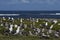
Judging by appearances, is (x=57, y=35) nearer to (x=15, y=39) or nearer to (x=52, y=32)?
(x=52, y=32)

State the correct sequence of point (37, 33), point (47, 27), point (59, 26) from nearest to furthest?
point (37, 33) < point (47, 27) < point (59, 26)

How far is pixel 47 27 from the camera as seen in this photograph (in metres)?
34.3

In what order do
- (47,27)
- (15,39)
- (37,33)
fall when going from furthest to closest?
1. (47,27)
2. (37,33)
3. (15,39)

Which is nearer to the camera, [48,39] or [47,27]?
[48,39]

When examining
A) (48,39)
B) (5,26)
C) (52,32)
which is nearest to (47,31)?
(52,32)

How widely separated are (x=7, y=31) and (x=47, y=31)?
3.57 metres

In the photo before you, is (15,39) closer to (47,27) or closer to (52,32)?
(52,32)

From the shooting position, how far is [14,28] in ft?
107

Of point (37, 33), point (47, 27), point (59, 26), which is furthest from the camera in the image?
point (59, 26)

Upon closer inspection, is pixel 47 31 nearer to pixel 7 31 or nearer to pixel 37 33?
pixel 37 33

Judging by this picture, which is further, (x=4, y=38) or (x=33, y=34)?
(x=33, y=34)

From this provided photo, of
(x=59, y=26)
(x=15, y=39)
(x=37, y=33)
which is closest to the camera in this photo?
(x=15, y=39)

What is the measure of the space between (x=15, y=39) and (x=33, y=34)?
2855mm

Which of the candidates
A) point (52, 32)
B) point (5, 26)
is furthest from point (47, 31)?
point (5, 26)
